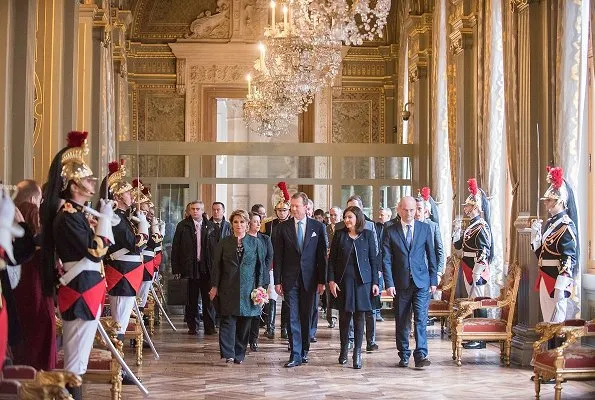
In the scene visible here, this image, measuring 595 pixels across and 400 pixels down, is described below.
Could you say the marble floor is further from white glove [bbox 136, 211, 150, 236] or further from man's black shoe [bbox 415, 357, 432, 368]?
white glove [bbox 136, 211, 150, 236]

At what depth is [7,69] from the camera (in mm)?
7750

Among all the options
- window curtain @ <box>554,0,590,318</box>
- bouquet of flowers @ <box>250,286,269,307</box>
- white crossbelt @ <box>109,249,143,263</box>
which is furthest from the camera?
bouquet of flowers @ <box>250,286,269,307</box>

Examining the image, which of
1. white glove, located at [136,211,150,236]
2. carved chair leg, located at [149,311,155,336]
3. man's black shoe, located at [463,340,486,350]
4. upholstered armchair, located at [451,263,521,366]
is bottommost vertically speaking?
man's black shoe, located at [463,340,486,350]

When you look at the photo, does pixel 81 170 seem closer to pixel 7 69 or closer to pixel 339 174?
pixel 7 69

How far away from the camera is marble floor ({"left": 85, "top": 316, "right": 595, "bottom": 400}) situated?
769 cm

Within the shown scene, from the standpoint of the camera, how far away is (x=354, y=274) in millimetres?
9242

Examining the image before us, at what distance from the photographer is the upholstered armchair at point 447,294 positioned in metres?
11.7

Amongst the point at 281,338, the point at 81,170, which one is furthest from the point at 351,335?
the point at 81,170

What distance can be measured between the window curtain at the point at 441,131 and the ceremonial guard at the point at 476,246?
3.44 meters

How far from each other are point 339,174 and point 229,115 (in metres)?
8.47

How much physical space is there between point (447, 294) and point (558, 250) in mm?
3934

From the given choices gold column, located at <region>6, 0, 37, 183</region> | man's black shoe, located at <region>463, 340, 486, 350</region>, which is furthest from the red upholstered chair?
gold column, located at <region>6, 0, 37, 183</region>

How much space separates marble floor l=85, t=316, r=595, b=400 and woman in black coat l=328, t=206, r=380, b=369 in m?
0.41

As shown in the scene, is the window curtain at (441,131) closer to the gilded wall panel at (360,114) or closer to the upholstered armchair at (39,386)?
the gilded wall panel at (360,114)
